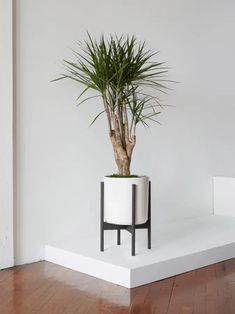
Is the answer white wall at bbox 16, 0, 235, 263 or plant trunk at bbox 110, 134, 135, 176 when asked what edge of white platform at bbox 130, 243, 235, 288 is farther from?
white wall at bbox 16, 0, 235, 263

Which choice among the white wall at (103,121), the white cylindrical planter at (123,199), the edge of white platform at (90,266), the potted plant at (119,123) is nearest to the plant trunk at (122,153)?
the potted plant at (119,123)

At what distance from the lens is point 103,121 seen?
3.48 metres

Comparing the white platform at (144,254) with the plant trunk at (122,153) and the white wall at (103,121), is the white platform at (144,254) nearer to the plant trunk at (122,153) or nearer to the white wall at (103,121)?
the white wall at (103,121)

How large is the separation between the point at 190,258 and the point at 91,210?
38.4 inches

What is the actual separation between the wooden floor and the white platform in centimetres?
6

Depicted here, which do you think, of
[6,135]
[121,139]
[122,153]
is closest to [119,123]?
[121,139]

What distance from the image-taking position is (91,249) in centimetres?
290

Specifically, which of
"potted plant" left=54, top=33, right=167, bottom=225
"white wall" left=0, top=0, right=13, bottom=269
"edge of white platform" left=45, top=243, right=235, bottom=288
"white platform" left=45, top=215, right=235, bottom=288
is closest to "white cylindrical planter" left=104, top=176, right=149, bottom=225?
"potted plant" left=54, top=33, right=167, bottom=225

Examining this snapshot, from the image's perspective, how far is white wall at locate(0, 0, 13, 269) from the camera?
9.14ft

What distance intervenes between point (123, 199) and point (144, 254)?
0.40 metres

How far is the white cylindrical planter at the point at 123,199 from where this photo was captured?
9.14ft

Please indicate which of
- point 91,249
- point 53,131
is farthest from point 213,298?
point 53,131

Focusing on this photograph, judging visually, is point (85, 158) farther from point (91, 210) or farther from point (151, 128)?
point (151, 128)

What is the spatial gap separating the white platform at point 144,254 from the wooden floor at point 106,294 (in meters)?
0.06
